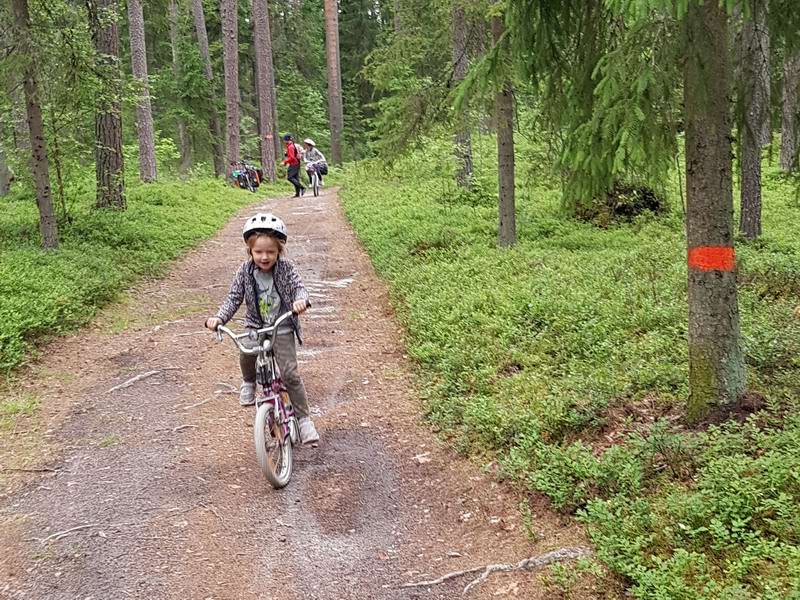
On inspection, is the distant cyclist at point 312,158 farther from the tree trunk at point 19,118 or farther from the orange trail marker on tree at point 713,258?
the orange trail marker on tree at point 713,258

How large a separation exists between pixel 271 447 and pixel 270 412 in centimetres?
27

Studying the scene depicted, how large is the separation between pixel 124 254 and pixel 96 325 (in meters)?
3.17

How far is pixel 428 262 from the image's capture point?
36.2ft

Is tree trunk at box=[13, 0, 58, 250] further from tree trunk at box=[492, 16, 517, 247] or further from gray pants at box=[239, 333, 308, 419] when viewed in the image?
gray pants at box=[239, 333, 308, 419]

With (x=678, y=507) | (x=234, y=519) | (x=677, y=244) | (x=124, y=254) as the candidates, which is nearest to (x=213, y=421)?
(x=234, y=519)

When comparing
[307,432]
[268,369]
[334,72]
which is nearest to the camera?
[268,369]

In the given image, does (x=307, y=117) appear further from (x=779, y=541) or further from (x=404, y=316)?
(x=779, y=541)

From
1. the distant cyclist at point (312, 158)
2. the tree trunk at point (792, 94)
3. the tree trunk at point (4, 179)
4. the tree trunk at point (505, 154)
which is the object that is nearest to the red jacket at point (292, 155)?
the distant cyclist at point (312, 158)

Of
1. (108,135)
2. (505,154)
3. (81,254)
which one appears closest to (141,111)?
(108,135)

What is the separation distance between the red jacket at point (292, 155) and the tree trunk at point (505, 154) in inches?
419

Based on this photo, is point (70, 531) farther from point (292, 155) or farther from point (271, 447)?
point (292, 155)

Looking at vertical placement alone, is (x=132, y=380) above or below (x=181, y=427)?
above

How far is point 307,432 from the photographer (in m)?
5.47

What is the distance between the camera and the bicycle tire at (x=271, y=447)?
4789 millimetres
